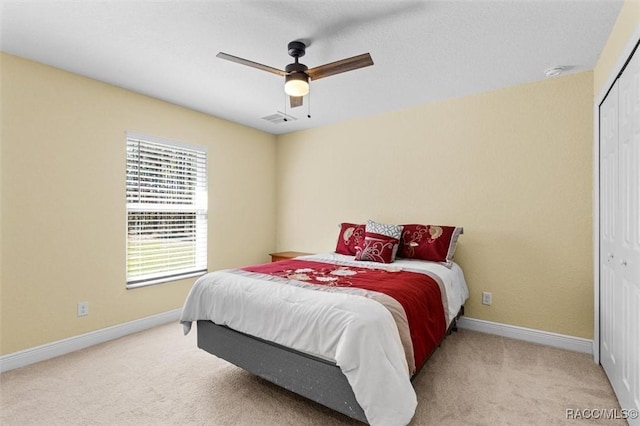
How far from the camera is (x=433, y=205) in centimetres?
347

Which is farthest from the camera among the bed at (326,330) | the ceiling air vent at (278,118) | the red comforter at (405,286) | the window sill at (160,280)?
the ceiling air vent at (278,118)

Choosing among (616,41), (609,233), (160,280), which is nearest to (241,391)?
(160,280)

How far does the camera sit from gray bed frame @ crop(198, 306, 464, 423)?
1653 mm

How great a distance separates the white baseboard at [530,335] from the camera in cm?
270

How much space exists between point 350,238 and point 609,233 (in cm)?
216

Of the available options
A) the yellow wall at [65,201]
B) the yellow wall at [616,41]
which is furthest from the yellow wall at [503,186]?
the yellow wall at [65,201]

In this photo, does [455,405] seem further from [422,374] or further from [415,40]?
[415,40]

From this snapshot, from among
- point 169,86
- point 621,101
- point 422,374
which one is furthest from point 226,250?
point 621,101

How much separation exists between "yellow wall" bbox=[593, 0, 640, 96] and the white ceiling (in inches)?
2.1

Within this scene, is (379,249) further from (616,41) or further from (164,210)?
(164,210)

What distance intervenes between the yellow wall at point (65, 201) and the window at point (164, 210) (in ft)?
0.37

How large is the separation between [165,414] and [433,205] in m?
2.98

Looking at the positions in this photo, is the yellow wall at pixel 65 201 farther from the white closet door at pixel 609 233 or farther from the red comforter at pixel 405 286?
the white closet door at pixel 609 233

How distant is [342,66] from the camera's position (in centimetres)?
202
